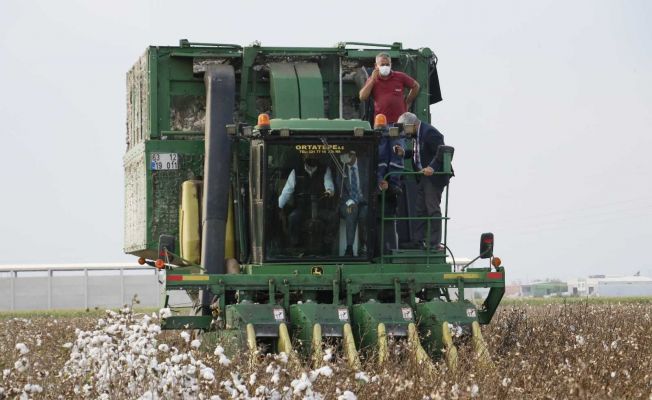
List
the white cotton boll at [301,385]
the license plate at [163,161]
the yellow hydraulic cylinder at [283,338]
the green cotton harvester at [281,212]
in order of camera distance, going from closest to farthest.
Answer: the white cotton boll at [301,385], the yellow hydraulic cylinder at [283,338], the green cotton harvester at [281,212], the license plate at [163,161]

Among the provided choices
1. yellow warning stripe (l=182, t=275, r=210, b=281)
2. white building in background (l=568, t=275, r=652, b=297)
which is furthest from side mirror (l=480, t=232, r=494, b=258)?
white building in background (l=568, t=275, r=652, b=297)

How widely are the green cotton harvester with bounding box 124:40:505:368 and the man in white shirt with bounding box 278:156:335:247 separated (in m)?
0.02

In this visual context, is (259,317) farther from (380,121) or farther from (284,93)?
(284,93)

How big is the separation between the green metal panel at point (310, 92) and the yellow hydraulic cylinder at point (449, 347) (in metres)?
3.16

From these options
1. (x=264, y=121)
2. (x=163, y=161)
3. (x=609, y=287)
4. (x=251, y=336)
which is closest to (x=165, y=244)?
(x=163, y=161)

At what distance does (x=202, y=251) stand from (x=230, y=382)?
21.4 ft

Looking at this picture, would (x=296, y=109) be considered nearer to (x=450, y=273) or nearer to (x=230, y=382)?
(x=450, y=273)

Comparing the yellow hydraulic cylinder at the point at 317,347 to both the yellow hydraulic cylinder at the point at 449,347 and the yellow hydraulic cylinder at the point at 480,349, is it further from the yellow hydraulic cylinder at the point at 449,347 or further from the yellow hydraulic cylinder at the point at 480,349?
the yellow hydraulic cylinder at the point at 480,349

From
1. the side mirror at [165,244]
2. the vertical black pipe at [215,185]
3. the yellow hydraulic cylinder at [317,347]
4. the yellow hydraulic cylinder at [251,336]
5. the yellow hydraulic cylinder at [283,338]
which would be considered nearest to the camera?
the yellow hydraulic cylinder at [317,347]

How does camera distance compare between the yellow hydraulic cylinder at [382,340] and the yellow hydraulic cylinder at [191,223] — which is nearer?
the yellow hydraulic cylinder at [382,340]

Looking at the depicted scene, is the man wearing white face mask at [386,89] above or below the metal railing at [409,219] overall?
above

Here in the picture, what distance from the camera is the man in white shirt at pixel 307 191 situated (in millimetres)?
13359

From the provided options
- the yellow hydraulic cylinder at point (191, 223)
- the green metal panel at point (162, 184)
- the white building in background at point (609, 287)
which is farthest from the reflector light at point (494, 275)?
the white building in background at point (609, 287)

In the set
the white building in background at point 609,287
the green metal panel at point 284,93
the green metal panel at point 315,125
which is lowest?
the white building in background at point 609,287
